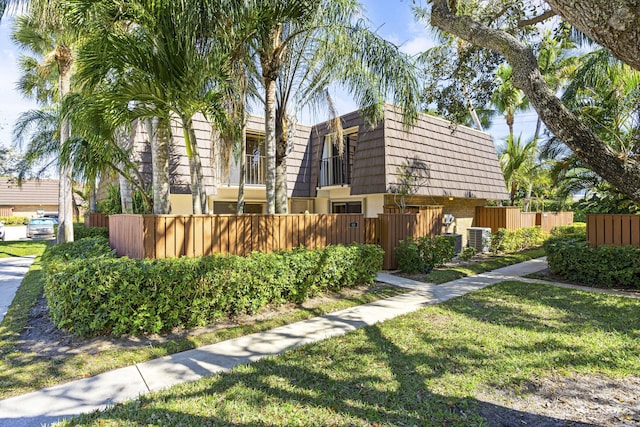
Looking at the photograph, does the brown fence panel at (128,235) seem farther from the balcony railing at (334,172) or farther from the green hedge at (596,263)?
the green hedge at (596,263)

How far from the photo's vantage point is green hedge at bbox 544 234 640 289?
7750mm

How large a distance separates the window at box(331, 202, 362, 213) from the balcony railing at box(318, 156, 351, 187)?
3.46 feet

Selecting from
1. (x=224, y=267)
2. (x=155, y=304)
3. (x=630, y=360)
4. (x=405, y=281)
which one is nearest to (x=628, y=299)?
(x=630, y=360)

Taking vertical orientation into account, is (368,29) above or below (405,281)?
above

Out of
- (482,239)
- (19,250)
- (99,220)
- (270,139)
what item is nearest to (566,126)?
(270,139)

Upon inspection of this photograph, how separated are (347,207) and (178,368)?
10.9 m

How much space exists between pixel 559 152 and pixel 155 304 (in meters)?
13.7

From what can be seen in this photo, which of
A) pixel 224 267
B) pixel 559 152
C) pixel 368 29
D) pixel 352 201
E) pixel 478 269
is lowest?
pixel 478 269

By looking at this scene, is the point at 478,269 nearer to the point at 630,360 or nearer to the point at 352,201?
the point at 352,201

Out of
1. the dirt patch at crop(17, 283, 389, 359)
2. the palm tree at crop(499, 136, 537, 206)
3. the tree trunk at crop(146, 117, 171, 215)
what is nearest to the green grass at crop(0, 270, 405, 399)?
the dirt patch at crop(17, 283, 389, 359)

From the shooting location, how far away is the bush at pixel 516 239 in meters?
13.8

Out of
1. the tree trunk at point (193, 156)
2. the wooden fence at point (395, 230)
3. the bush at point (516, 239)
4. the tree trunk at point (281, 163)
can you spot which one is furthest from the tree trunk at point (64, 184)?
the bush at point (516, 239)

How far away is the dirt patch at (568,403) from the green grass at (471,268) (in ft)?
16.8

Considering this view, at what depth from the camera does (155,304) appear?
4.76 meters
